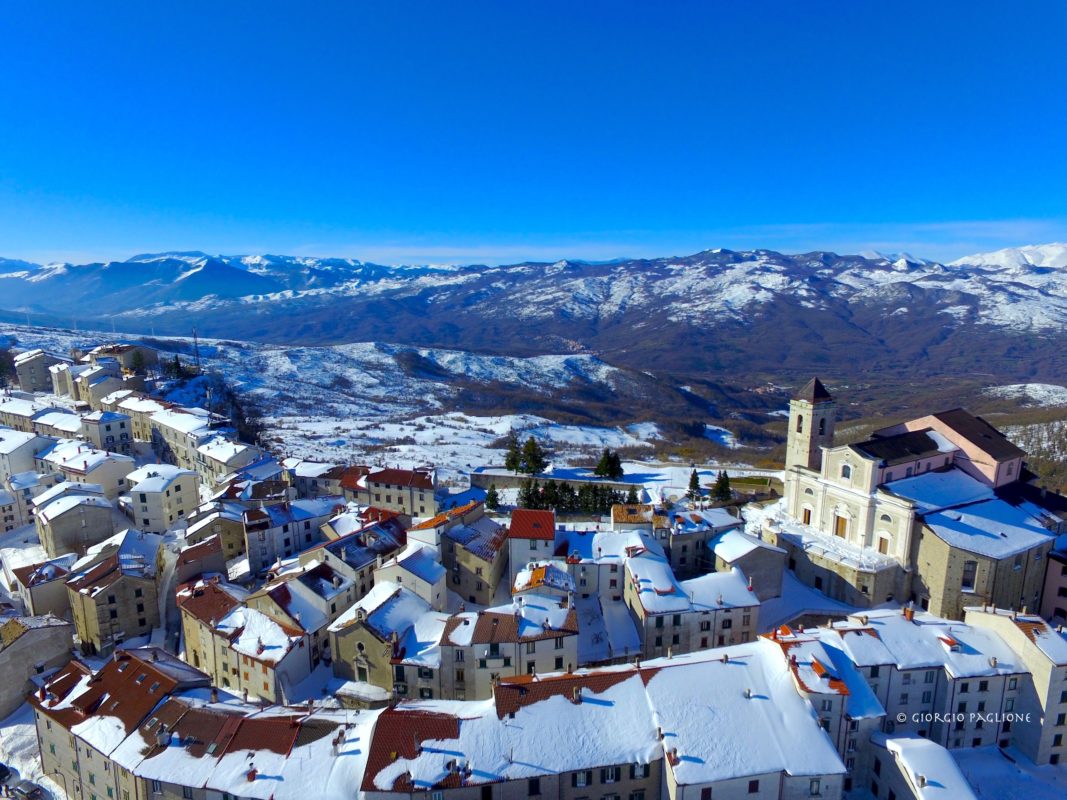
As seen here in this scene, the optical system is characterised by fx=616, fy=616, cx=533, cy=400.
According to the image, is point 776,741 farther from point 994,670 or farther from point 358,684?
point 358,684

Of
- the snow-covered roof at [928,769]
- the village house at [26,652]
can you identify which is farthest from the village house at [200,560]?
the snow-covered roof at [928,769]

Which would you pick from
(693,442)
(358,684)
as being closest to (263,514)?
(358,684)

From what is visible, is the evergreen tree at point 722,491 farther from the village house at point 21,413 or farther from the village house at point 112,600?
the village house at point 21,413

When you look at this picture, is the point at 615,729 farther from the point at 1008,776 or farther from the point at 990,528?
the point at 990,528

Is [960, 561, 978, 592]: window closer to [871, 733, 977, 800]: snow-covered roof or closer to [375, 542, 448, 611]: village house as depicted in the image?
[871, 733, 977, 800]: snow-covered roof

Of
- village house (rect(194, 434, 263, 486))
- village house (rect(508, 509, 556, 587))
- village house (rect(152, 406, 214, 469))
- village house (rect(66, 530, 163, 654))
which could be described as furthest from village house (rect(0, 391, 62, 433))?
village house (rect(508, 509, 556, 587))
